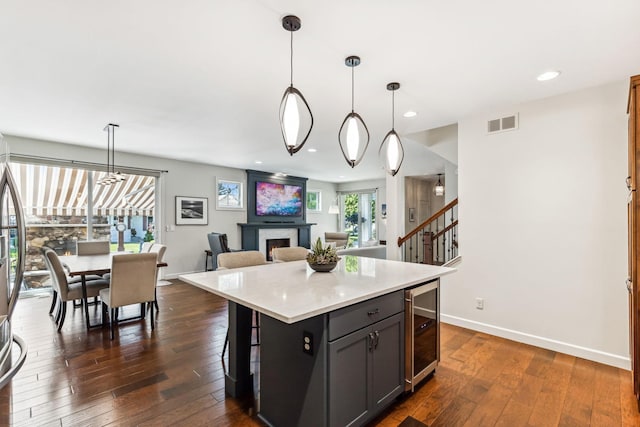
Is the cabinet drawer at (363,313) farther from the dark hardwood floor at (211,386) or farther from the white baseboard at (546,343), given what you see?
the white baseboard at (546,343)

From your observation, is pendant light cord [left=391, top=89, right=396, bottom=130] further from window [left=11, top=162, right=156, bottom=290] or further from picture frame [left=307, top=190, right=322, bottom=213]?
picture frame [left=307, top=190, right=322, bottom=213]


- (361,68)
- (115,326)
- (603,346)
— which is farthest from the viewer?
(115,326)

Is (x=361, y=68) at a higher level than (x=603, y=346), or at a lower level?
higher

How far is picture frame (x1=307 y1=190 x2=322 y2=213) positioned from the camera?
9.68 meters

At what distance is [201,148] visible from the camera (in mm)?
5266

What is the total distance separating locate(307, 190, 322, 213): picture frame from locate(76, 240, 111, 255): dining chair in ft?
18.7

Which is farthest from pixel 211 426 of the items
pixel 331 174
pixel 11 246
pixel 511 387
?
pixel 331 174

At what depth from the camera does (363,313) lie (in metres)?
1.72

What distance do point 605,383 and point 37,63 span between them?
503 centimetres

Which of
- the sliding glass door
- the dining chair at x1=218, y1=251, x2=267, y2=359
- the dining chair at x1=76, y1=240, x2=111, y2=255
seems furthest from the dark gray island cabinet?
the sliding glass door

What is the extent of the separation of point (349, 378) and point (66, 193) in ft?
20.3

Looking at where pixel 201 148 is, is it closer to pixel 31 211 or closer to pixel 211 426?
pixel 31 211

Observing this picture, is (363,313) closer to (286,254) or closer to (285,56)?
(286,254)

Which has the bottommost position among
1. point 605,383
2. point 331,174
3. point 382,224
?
point 605,383
